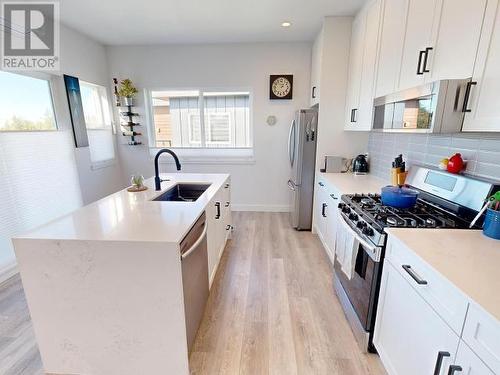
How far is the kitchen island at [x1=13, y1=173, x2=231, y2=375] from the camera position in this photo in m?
1.28

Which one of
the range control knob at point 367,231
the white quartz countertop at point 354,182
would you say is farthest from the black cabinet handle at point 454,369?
the white quartz countertop at point 354,182

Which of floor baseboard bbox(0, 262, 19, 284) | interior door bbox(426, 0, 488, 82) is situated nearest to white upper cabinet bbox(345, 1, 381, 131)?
interior door bbox(426, 0, 488, 82)

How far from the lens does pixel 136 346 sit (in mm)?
1401

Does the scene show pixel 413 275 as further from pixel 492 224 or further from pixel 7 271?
pixel 7 271

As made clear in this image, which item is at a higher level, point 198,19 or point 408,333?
point 198,19

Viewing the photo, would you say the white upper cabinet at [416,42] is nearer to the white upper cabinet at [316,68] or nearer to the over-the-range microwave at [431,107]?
the over-the-range microwave at [431,107]

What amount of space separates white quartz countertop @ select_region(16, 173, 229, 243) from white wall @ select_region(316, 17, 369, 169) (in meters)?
1.93

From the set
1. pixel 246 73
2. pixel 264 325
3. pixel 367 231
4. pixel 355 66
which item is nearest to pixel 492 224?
pixel 367 231

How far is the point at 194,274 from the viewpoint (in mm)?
1582

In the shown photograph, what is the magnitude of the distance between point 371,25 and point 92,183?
4.11 m

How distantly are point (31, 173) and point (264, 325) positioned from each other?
291 cm

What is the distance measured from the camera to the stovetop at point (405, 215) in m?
1.44

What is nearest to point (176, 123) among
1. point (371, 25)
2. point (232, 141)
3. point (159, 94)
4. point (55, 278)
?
point (159, 94)

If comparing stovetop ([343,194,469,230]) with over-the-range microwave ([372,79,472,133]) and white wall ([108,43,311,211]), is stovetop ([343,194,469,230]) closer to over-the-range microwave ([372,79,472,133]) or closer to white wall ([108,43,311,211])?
over-the-range microwave ([372,79,472,133])
